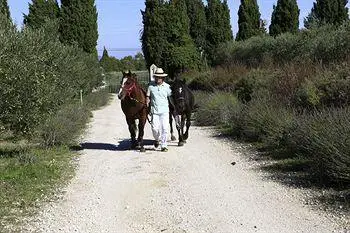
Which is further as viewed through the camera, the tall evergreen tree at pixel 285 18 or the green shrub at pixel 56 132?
the tall evergreen tree at pixel 285 18

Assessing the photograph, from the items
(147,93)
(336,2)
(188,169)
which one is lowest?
(188,169)

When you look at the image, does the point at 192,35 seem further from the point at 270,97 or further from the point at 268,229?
the point at 268,229

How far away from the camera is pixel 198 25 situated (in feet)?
185

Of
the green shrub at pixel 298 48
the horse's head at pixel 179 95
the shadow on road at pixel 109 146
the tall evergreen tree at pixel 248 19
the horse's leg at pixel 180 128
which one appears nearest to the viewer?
the shadow on road at pixel 109 146

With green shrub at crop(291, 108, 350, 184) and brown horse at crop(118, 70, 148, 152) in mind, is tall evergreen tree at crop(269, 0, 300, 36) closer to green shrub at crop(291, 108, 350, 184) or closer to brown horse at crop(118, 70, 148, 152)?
brown horse at crop(118, 70, 148, 152)

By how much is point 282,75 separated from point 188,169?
8.24 m

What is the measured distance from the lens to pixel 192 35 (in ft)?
186

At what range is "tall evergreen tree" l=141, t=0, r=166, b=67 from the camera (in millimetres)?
48250

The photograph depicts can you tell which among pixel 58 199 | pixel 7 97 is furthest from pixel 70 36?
pixel 58 199

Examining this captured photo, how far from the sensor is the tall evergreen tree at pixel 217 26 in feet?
179

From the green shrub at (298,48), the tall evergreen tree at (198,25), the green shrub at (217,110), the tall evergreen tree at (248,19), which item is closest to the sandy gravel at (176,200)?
the green shrub at (217,110)

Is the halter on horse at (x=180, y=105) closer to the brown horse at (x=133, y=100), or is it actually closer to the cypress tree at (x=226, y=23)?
the brown horse at (x=133, y=100)

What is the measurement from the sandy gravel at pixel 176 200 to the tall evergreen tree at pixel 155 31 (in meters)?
35.2

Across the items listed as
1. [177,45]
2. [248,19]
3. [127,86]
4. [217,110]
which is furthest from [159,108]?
[248,19]
